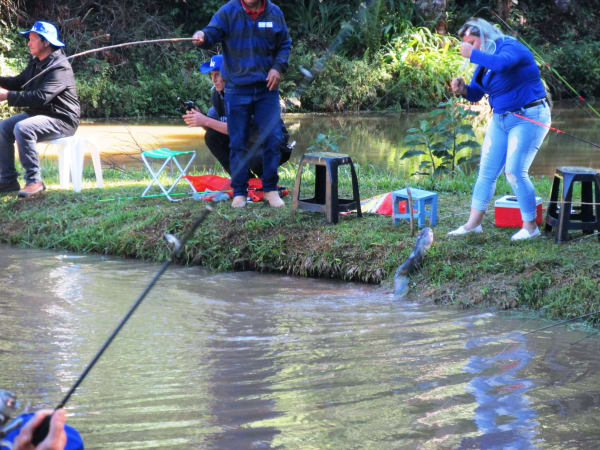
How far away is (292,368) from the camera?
3932mm

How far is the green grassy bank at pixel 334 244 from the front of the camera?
4930mm

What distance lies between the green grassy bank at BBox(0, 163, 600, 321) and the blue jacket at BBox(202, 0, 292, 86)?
1102mm

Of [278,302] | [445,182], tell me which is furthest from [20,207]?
[445,182]

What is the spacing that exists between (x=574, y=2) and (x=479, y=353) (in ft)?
63.1

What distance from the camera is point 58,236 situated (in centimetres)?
671

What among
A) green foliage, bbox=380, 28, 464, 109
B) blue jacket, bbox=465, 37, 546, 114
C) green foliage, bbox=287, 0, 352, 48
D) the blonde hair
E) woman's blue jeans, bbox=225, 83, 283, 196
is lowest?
woman's blue jeans, bbox=225, 83, 283, 196

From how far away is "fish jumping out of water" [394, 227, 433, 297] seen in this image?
523cm

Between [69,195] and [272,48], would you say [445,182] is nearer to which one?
[272,48]

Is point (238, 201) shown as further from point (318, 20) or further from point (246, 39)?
point (318, 20)

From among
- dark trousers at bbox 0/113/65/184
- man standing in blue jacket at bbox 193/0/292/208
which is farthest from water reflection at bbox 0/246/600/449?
dark trousers at bbox 0/113/65/184

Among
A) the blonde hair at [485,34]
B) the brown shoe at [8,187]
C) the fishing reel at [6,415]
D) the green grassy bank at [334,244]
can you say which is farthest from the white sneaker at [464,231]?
the brown shoe at [8,187]

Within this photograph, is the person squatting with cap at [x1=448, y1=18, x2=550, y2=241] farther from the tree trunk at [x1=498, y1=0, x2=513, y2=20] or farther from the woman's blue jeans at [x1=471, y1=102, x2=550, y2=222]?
the tree trunk at [x1=498, y1=0, x2=513, y2=20]

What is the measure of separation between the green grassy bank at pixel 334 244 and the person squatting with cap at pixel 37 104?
11.2 inches

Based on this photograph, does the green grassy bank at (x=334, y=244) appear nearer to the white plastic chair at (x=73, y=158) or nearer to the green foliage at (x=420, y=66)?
the white plastic chair at (x=73, y=158)
